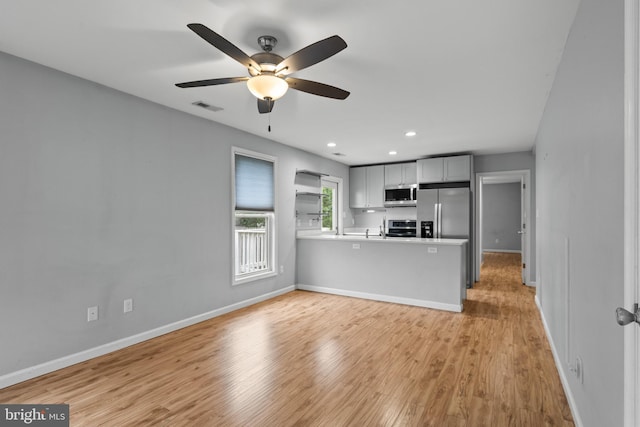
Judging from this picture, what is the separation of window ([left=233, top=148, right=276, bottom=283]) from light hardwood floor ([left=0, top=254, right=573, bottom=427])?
4.20 ft

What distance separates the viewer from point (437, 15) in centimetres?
205

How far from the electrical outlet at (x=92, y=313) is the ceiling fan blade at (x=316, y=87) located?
2620 millimetres

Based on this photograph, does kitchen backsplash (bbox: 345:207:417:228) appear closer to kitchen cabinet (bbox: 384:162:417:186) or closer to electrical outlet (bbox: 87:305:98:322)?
kitchen cabinet (bbox: 384:162:417:186)

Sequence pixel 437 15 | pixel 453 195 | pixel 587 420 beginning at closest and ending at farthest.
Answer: pixel 587 420 → pixel 437 15 → pixel 453 195

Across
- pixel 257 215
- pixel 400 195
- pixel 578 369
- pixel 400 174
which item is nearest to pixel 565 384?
pixel 578 369

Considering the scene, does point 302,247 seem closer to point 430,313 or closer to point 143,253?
point 430,313

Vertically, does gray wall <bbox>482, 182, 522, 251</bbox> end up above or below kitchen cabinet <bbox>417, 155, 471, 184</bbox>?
below

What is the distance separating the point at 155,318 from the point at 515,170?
612cm

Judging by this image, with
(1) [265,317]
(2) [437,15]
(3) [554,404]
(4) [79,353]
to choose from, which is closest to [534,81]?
(2) [437,15]

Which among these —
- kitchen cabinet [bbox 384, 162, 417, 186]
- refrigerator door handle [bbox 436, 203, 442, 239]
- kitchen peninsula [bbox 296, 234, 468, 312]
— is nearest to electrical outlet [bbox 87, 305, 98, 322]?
kitchen peninsula [bbox 296, 234, 468, 312]

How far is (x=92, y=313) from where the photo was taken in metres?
3.04
